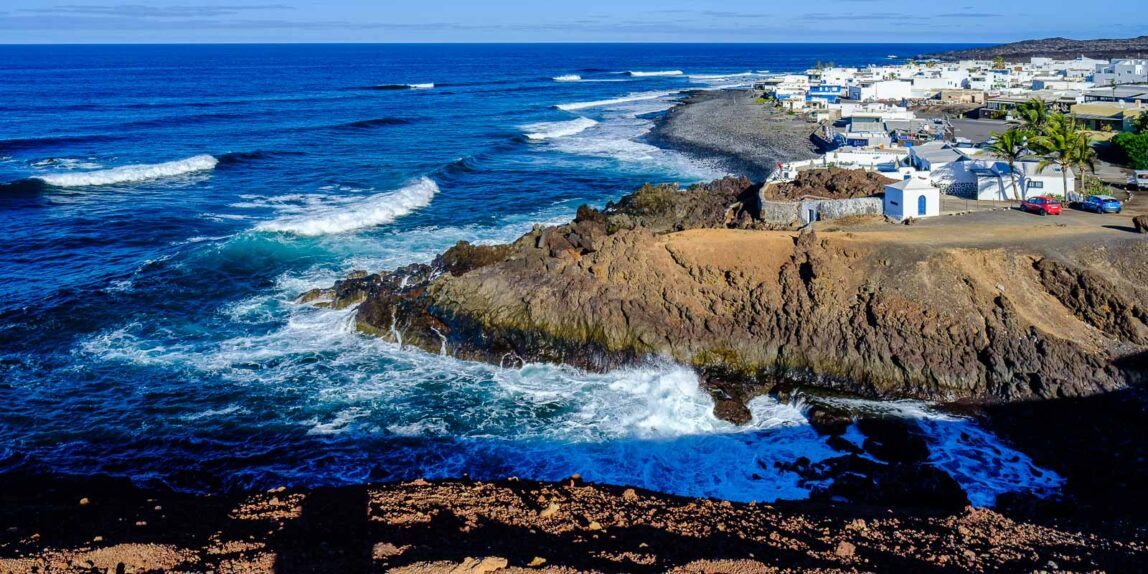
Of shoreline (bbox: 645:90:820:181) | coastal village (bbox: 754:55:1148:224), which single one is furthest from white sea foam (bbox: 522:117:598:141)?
coastal village (bbox: 754:55:1148:224)

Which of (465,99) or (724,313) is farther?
(465,99)

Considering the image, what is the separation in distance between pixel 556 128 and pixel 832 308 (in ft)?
191

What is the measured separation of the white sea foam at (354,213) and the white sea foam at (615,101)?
52.9 meters

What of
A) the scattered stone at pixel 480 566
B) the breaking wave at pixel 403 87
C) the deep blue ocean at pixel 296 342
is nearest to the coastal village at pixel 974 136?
the deep blue ocean at pixel 296 342

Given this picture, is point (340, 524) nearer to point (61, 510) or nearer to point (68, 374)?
point (61, 510)

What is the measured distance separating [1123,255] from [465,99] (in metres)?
92.5

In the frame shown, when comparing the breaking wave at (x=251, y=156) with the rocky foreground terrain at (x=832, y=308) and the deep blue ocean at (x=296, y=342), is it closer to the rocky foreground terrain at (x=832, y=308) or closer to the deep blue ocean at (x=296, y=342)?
the deep blue ocean at (x=296, y=342)

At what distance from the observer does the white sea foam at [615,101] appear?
336 ft

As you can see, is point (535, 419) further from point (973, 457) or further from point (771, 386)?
point (973, 457)

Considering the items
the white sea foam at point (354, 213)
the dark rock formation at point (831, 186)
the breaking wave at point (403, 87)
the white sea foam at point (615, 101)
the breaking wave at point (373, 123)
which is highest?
the breaking wave at point (403, 87)

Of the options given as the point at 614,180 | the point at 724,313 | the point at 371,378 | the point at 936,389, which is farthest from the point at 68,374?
the point at 614,180

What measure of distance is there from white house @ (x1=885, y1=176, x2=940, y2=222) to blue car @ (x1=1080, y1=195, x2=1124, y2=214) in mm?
→ 5376

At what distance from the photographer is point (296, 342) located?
92.8 feet

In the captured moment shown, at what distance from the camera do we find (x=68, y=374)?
85.7 feet
